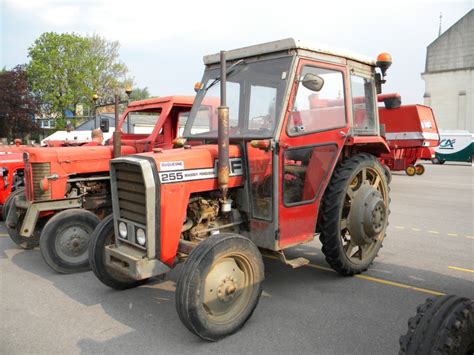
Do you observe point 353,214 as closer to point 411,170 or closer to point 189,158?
point 189,158

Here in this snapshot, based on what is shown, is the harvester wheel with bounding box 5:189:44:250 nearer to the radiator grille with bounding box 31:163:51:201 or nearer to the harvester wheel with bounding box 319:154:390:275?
the radiator grille with bounding box 31:163:51:201

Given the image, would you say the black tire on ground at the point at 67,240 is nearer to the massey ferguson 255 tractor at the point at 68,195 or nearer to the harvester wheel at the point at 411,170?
the massey ferguson 255 tractor at the point at 68,195

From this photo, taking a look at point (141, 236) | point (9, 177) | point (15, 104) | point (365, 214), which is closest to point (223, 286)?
point (141, 236)

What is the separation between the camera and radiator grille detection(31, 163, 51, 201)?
5.42 meters

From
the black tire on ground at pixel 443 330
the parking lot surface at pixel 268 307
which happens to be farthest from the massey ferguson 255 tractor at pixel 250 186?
the black tire on ground at pixel 443 330

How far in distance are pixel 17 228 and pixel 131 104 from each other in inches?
110

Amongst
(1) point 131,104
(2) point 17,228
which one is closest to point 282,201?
(2) point 17,228

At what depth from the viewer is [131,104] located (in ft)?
24.0

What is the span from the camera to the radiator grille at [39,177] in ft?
17.8

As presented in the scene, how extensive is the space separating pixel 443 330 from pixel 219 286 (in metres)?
1.63

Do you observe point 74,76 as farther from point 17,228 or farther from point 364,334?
point 364,334

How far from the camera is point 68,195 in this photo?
567cm

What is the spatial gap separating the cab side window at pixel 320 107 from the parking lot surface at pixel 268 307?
1.64 m

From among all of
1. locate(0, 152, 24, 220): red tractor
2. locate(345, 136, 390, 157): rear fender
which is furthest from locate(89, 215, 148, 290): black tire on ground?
locate(0, 152, 24, 220): red tractor
